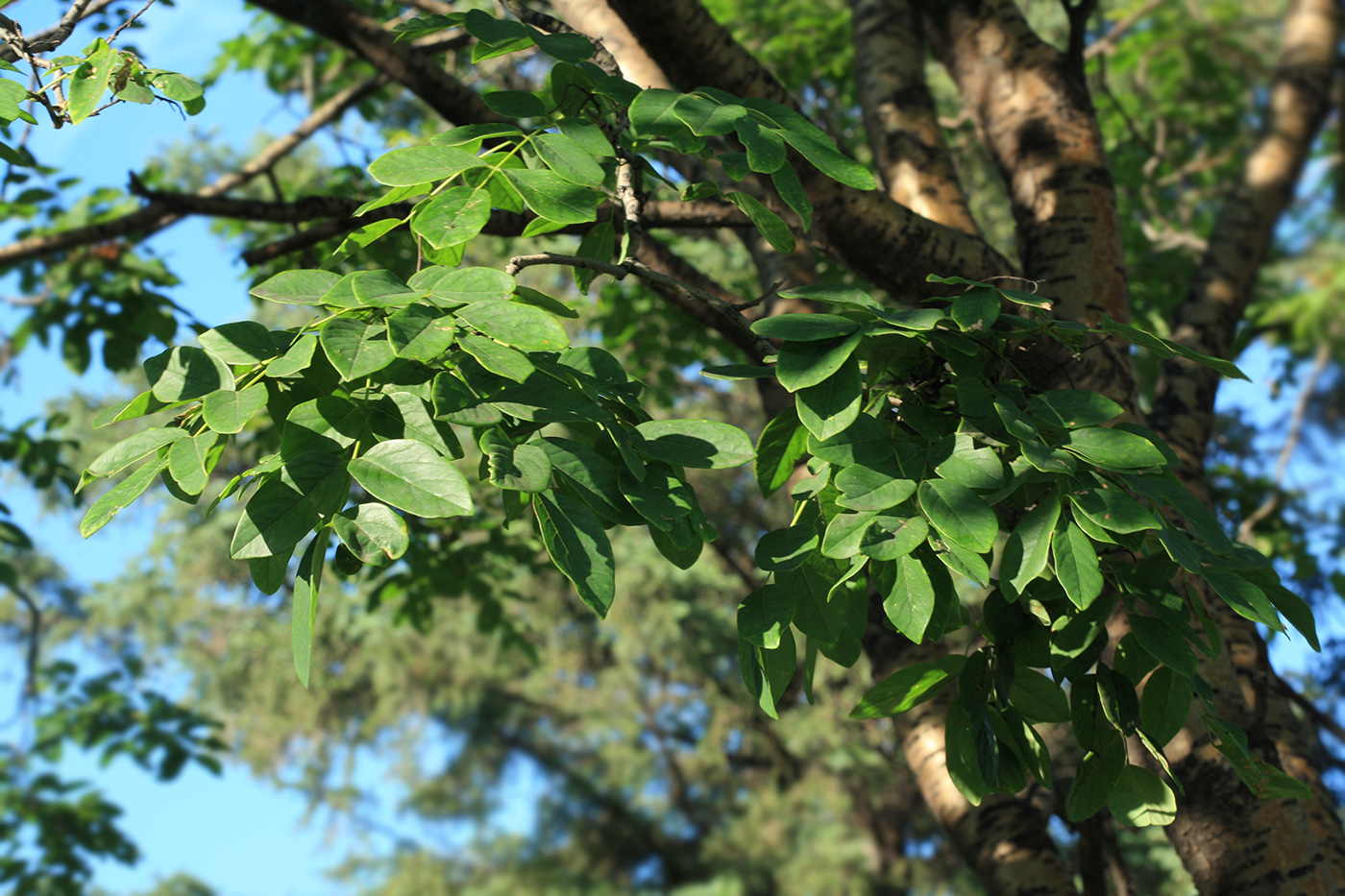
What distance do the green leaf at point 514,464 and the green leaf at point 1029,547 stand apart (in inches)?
19.7

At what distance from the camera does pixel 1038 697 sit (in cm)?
124

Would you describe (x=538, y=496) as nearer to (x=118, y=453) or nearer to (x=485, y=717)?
(x=118, y=453)

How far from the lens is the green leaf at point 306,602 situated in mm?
1003

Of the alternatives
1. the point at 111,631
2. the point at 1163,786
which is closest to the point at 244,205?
the point at 1163,786

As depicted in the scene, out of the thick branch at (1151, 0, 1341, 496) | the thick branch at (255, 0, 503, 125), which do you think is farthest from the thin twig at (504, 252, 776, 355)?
the thick branch at (1151, 0, 1341, 496)

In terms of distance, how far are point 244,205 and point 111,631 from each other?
377 inches

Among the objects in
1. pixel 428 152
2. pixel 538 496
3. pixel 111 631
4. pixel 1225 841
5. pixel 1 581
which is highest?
pixel 111 631

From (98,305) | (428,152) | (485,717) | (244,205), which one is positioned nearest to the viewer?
(428,152)

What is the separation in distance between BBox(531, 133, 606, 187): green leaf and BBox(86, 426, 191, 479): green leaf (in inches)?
21.8

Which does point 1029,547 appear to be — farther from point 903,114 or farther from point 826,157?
point 903,114

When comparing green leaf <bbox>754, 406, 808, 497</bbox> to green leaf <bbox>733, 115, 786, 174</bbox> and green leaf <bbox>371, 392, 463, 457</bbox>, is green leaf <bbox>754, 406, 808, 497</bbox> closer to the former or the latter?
green leaf <bbox>733, 115, 786, 174</bbox>

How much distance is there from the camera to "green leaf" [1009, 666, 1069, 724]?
1228 mm

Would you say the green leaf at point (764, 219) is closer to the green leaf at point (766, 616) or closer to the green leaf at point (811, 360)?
the green leaf at point (811, 360)

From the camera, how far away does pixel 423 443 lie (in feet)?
3.23
